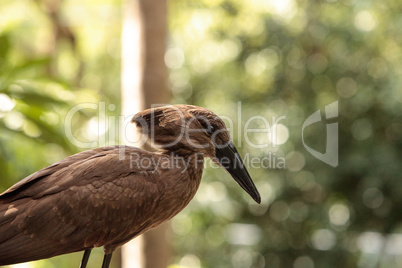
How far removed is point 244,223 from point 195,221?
2.00 feet

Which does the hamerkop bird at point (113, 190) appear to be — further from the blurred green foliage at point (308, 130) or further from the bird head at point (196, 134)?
the blurred green foliage at point (308, 130)

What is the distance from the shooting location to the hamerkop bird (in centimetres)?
156

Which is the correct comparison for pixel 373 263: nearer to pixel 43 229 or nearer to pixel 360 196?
pixel 360 196

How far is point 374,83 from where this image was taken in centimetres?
562

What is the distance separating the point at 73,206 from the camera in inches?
62.7

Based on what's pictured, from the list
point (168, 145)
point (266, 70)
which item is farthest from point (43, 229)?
point (266, 70)

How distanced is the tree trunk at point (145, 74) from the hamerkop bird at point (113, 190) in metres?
1.74

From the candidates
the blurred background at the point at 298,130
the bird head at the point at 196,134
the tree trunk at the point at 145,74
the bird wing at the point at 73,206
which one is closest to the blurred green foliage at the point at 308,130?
the blurred background at the point at 298,130

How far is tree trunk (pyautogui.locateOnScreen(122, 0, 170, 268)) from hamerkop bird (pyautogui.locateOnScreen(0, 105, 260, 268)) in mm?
1738

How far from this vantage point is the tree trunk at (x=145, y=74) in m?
3.57

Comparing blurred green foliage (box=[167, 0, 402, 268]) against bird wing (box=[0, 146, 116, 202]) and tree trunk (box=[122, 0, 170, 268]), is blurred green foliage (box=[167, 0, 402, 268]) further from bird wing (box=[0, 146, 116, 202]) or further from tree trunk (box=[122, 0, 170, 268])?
bird wing (box=[0, 146, 116, 202])

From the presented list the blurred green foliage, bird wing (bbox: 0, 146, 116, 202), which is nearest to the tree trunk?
bird wing (bbox: 0, 146, 116, 202)

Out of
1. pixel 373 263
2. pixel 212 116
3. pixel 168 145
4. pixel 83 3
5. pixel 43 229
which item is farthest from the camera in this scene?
pixel 83 3

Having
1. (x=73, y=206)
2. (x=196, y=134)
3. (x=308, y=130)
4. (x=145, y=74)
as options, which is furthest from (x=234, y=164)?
(x=308, y=130)
